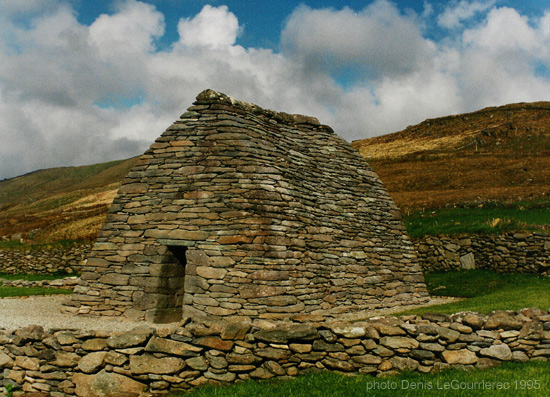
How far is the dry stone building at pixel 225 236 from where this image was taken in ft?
31.7

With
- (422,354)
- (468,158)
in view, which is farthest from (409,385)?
(468,158)

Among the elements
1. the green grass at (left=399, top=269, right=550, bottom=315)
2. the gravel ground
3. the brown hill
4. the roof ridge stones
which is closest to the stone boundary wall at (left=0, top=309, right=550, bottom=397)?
the gravel ground

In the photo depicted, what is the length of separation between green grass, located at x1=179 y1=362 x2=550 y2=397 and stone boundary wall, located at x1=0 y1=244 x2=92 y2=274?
69.4 ft

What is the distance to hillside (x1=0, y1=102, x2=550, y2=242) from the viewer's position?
103ft

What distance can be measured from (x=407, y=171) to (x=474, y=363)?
1780 inches

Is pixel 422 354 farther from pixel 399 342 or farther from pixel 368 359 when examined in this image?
pixel 368 359

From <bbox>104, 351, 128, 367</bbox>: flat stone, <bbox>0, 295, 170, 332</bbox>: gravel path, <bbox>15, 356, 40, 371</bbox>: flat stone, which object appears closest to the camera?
<bbox>104, 351, 128, 367</bbox>: flat stone

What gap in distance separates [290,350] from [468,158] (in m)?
51.1

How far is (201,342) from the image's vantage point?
6336mm

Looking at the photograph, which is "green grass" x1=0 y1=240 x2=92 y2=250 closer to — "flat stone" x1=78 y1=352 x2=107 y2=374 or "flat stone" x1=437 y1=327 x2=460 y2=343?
"flat stone" x1=78 y1=352 x2=107 y2=374

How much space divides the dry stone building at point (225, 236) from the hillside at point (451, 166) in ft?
56.9

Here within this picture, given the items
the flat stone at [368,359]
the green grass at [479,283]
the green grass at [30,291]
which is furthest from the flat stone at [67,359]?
the green grass at [479,283]

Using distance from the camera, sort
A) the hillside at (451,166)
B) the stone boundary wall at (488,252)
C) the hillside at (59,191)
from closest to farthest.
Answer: the stone boundary wall at (488,252), the hillside at (451,166), the hillside at (59,191)

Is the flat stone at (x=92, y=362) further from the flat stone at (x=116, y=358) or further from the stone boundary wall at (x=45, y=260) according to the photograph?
the stone boundary wall at (x=45, y=260)
